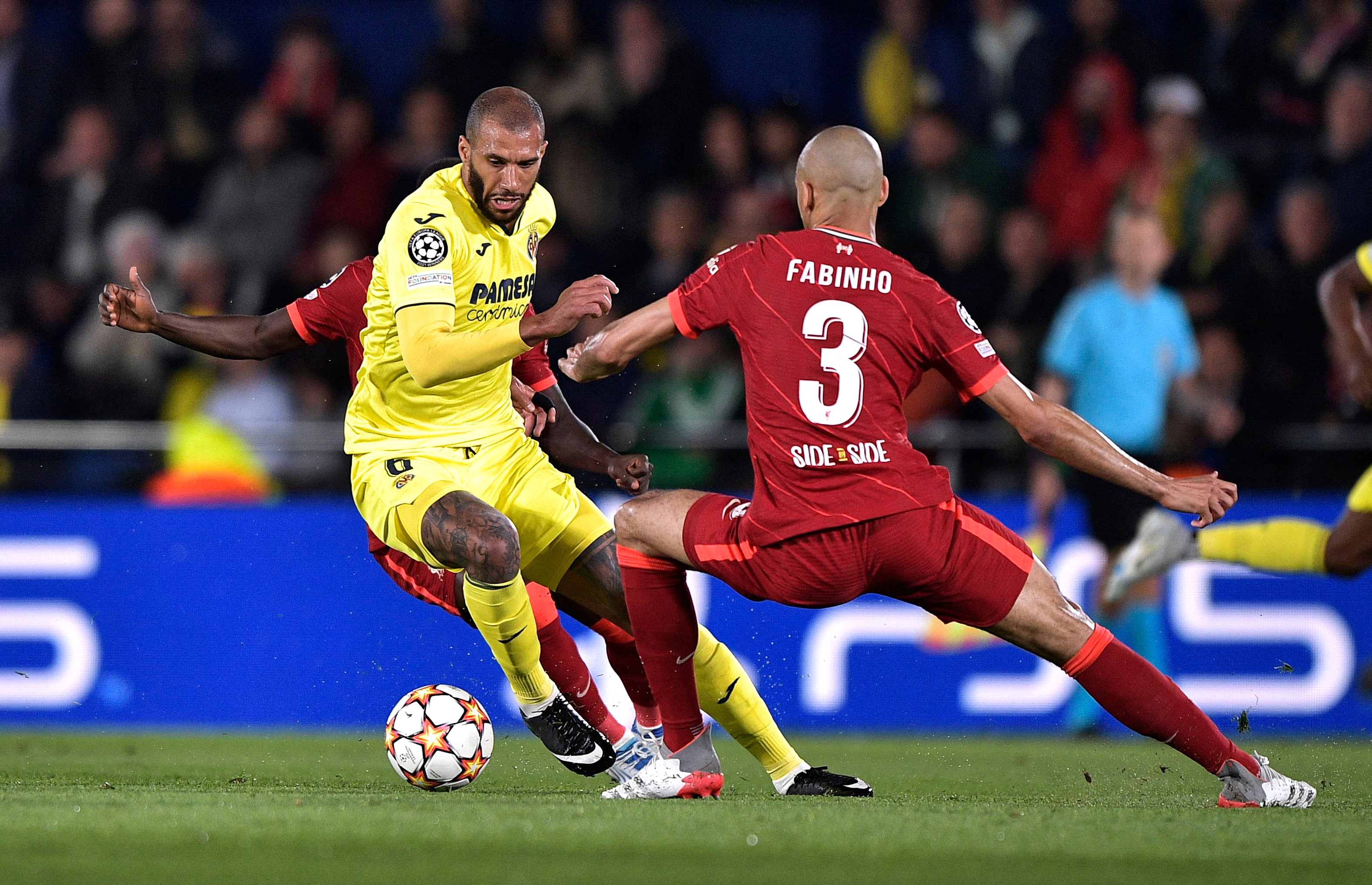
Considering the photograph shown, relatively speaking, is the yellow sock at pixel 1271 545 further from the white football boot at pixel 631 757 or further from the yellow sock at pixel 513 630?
the yellow sock at pixel 513 630

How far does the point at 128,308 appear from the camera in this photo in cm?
662

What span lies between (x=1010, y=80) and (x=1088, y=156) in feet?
3.02

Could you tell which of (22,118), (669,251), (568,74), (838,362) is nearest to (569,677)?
(838,362)

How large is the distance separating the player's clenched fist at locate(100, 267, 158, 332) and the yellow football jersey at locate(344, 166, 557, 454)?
783 millimetres

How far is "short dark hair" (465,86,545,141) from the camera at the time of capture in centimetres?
613

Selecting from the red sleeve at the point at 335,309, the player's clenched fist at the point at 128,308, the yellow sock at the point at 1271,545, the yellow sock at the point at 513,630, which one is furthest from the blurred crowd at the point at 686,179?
the yellow sock at the point at 513,630

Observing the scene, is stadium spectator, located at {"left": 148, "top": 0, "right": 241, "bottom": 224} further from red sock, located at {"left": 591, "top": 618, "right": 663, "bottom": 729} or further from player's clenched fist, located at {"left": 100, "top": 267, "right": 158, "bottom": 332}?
red sock, located at {"left": 591, "top": 618, "right": 663, "bottom": 729}

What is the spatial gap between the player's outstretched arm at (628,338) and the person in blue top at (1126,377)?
175 inches

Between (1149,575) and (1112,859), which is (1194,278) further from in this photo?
(1112,859)

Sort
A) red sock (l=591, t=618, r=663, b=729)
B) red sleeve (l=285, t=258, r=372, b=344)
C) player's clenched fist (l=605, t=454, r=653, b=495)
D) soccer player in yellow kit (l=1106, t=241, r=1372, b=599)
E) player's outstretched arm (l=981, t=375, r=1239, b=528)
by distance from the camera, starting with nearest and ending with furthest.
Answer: player's outstretched arm (l=981, t=375, r=1239, b=528)
player's clenched fist (l=605, t=454, r=653, b=495)
red sock (l=591, t=618, r=663, b=729)
red sleeve (l=285, t=258, r=372, b=344)
soccer player in yellow kit (l=1106, t=241, r=1372, b=599)

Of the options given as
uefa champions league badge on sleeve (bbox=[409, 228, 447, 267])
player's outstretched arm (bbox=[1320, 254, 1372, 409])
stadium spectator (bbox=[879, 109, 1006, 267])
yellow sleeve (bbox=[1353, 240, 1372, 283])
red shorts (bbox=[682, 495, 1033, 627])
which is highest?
stadium spectator (bbox=[879, 109, 1006, 267])

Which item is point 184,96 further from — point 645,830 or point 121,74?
point 645,830

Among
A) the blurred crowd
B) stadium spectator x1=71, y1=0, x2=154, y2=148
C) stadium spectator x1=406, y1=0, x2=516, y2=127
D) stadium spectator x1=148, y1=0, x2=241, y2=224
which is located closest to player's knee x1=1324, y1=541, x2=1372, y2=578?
the blurred crowd

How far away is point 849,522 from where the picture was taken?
17.7 ft
